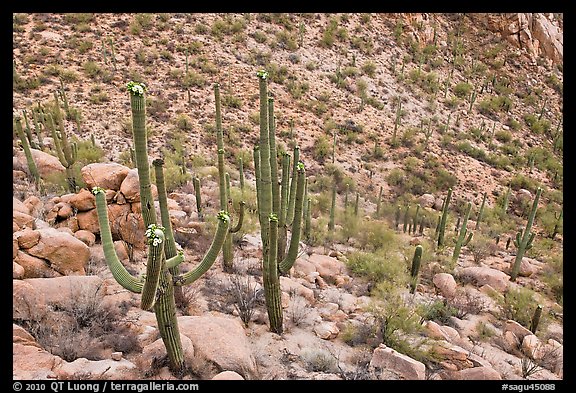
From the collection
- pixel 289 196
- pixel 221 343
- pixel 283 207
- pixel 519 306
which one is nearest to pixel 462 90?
pixel 519 306

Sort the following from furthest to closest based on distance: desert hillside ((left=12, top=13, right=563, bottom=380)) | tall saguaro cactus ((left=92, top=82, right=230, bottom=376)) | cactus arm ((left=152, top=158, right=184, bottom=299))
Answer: desert hillside ((left=12, top=13, right=563, bottom=380)) < cactus arm ((left=152, top=158, right=184, bottom=299)) < tall saguaro cactus ((left=92, top=82, right=230, bottom=376))

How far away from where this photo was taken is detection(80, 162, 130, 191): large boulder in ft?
25.4

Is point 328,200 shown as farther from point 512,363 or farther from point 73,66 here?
point 73,66

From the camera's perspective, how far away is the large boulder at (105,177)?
25.4ft

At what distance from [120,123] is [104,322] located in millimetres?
12929

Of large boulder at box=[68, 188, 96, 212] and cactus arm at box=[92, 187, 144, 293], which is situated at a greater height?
cactus arm at box=[92, 187, 144, 293]

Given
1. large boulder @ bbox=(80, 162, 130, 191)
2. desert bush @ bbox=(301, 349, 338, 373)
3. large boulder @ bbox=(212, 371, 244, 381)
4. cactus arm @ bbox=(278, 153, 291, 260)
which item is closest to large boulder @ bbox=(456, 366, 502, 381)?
desert bush @ bbox=(301, 349, 338, 373)

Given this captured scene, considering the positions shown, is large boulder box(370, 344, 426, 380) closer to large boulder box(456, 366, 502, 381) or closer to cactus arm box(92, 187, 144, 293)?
large boulder box(456, 366, 502, 381)

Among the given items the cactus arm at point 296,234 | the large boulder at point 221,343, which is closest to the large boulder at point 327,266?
the cactus arm at point 296,234

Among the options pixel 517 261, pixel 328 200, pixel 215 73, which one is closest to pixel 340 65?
pixel 215 73

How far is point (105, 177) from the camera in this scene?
7.77 meters

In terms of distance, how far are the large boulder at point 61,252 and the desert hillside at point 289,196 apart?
34 millimetres

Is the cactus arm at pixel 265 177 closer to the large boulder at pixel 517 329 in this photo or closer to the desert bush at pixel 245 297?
the desert bush at pixel 245 297

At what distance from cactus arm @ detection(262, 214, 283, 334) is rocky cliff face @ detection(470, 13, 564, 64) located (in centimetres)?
3182
